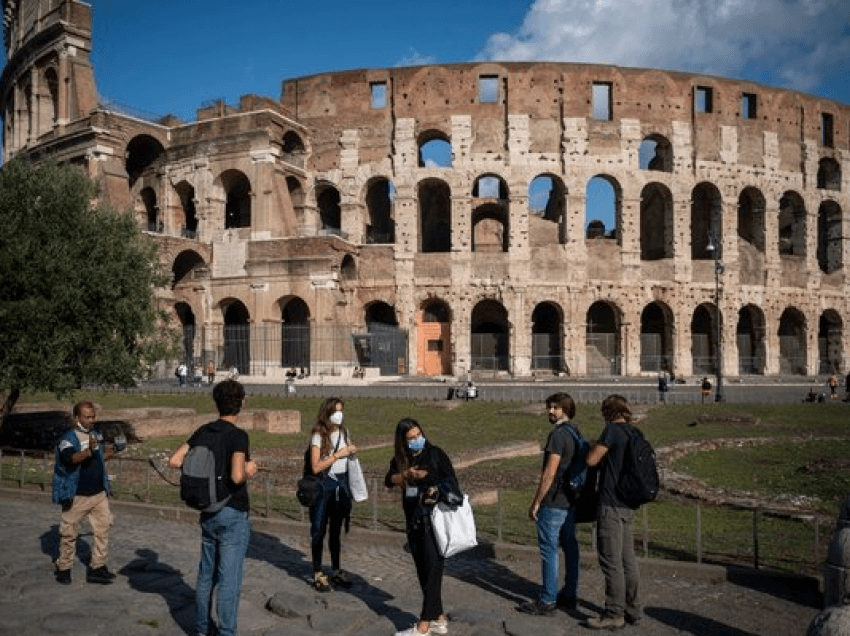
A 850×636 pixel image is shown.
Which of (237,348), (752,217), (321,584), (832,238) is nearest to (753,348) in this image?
(752,217)

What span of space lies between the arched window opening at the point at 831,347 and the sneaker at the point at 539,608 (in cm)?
3678

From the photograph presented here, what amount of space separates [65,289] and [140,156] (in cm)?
2903

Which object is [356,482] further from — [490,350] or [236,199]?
[236,199]

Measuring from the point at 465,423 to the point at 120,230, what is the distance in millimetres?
9334

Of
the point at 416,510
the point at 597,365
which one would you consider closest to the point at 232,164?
the point at 597,365

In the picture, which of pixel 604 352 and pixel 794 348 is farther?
pixel 794 348

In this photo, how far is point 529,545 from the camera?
21.2 ft

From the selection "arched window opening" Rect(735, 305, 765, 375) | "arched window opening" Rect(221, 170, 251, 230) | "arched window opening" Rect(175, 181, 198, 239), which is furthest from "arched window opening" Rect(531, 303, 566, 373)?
"arched window opening" Rect(175, 181, 198, 239)

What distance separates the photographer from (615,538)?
183 inches

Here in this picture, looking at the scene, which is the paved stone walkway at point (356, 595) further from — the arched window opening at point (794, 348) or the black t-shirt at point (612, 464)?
the arched window opening at point (794, 348)

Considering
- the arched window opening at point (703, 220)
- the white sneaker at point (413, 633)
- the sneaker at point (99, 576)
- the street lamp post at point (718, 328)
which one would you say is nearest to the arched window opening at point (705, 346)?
the arched window opening at point (703, 220)

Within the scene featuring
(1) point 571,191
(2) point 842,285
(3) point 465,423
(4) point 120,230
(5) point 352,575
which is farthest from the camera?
(2) point 842,285

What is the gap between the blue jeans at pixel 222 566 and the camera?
13.5ft

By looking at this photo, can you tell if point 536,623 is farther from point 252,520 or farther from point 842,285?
point 842,285
